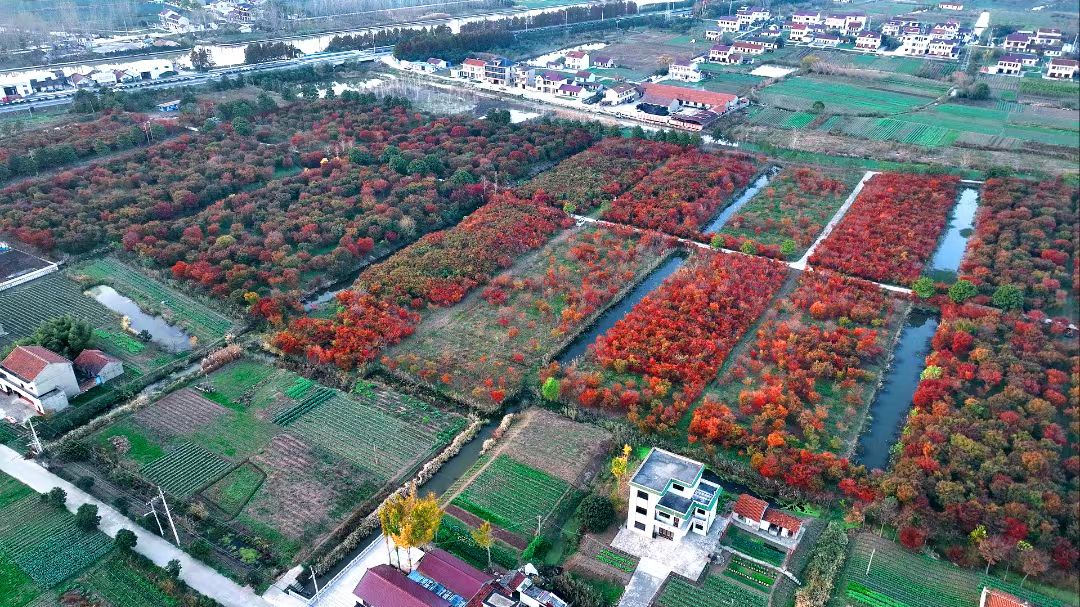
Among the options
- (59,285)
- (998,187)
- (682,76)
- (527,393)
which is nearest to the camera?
(527,393)

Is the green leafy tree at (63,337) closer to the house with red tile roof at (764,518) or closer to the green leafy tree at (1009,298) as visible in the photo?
the house with red tile roof at (764,518)

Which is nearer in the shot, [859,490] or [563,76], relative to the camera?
[859,490]

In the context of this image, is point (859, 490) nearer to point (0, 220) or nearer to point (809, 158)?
point (809, 158)

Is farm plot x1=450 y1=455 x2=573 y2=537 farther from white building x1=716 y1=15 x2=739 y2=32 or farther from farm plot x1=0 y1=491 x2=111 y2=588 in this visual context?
white building x1=716 y1=15 x2=739 y2=32

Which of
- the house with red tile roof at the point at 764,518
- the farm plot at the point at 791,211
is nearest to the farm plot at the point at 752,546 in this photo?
the house with red tile roof at the point at 764,518

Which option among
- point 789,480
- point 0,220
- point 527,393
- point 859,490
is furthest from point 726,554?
point 0,220

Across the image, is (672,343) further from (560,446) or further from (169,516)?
(169,516)
